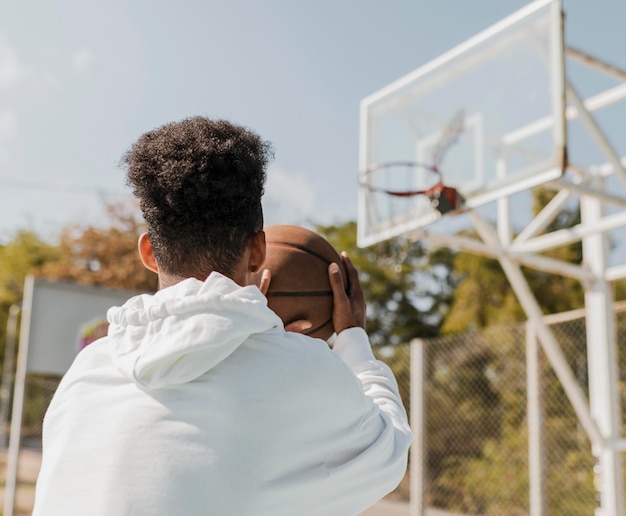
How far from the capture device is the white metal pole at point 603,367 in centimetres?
653

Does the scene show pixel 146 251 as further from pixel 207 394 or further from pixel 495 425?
pixel 495 425

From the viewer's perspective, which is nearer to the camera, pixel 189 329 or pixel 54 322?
pixel 189 329

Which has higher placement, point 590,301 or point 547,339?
point 590,301

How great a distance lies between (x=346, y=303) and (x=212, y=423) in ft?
1.56

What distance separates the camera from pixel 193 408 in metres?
1.22

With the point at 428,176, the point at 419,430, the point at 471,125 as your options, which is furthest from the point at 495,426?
the point at 471,125

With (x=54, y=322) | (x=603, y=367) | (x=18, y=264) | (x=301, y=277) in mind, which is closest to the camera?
(x=301, y=277)

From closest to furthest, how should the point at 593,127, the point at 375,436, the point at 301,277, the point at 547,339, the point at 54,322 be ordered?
1. the point at 375,436
2. the point at 301,277
3. the point at 593,127
4. the point at 547,339
5. the point at 54,322

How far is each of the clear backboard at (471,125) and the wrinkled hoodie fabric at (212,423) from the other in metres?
4.32

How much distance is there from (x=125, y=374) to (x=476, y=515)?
10.1m

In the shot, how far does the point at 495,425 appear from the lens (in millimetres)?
11328

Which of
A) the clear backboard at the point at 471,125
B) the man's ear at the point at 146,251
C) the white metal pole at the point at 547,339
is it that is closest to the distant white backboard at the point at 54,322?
the clear backboard at the point at 471,125

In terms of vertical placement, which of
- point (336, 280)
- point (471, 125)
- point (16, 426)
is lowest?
point (16, 426)

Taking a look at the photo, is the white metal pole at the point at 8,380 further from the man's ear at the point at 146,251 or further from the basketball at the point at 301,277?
the man's ear at the point at 146,251
